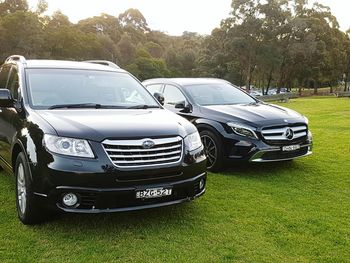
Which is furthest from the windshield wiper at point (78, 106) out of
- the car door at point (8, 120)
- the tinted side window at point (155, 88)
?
the tinted side window at point (155, 88)

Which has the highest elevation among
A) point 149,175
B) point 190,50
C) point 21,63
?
point 190,50

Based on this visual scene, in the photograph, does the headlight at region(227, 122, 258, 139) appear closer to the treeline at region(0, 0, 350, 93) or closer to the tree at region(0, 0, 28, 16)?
the treeline at region(0, 0, 350, 93)

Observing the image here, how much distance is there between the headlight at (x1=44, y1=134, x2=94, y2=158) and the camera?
12.8 ft

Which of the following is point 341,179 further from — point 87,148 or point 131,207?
point 87,148

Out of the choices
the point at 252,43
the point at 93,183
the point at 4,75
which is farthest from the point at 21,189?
the point at 252,43

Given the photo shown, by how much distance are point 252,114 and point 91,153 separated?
3666 mm

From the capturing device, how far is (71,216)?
461cm

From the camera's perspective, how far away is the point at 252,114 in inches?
271

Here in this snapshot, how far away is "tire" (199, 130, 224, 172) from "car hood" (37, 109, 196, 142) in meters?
2.04

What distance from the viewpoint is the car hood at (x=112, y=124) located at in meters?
4.00

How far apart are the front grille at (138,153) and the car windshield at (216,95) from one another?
3425 millimetres

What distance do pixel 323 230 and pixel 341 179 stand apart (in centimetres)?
Result: 234

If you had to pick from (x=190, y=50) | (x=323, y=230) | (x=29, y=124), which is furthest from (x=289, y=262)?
(x=190, y=50)

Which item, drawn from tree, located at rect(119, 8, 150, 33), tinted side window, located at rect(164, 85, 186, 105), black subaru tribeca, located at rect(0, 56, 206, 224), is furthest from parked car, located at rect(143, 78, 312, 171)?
tree, located at rect(119, 8, 150, 33)
